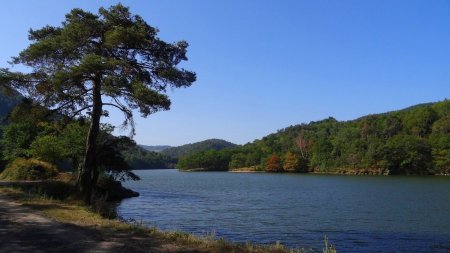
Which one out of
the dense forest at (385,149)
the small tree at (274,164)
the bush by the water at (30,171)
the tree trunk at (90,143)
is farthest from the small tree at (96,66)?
the small tree at (274,164)

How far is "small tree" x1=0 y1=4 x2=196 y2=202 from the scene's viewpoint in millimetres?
22031

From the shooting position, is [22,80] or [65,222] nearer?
[65,222]

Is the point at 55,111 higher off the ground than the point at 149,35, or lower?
lower

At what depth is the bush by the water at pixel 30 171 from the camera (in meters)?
42.0

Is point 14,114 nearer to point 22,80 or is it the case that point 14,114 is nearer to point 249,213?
point 22,80

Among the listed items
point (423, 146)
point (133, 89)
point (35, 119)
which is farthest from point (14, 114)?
point (423, 146)

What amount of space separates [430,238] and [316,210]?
14.1 m

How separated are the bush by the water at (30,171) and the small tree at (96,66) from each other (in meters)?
19.4

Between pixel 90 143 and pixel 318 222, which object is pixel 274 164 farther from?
pixel 90 143

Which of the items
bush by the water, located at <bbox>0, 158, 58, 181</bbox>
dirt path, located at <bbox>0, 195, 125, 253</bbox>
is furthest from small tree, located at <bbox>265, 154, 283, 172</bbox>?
dirt path, located at <bbox>0, 195, 125, 253</bbox>

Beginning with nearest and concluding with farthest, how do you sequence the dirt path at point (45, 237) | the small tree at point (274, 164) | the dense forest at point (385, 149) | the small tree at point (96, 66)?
the dirt path at point (45, 237), the small tree at point (96, 66), the dense forest at point (385, 149), the small tree at point (274, 164)

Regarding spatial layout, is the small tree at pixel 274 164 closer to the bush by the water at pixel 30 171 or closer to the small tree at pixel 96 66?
the bush by the water at pixel 30 171

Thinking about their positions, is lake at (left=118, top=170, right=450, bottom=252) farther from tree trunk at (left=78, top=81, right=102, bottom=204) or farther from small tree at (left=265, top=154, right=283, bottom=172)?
small tree at (left=265, top=154, right=283, bottom=172)

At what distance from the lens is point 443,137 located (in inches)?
5428
